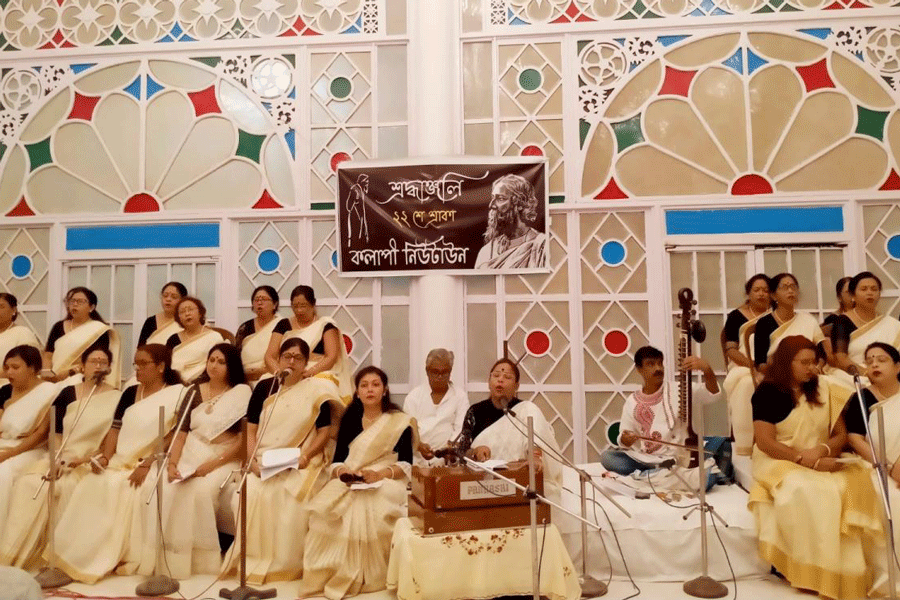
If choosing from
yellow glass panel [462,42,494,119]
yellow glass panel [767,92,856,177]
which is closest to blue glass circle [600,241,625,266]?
yellow glass panel [767,92,856,177]

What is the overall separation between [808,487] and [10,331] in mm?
5242

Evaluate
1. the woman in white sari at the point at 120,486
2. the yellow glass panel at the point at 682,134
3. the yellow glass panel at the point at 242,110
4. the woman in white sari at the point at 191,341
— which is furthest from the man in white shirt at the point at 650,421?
the yellow glass panel at the point at 242,110

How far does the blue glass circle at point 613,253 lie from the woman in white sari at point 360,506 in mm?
2492

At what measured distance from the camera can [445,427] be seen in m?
4.61

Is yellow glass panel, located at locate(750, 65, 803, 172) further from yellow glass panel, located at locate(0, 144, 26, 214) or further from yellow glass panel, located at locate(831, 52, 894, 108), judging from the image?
yellow glass panel, located at locate(0, 144, 26, 214)

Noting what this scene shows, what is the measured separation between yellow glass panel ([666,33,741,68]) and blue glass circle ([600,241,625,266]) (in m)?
1.53

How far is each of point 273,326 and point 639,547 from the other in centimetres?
288

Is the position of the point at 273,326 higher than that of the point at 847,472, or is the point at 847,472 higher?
the point at 273,326

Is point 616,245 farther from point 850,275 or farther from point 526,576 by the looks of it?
point 526,576

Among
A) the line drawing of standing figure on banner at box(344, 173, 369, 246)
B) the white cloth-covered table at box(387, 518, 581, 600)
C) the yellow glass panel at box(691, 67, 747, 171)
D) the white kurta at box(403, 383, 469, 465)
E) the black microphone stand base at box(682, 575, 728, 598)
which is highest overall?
the yellow glass panel at box(691, 67, 747, 171)

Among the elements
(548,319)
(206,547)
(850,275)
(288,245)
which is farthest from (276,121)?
(850,275)

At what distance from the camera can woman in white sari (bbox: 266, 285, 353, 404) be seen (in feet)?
17.0

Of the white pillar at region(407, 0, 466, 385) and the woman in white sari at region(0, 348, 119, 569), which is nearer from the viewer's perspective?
the woman in white sari at region(0, 348, 119, 569)

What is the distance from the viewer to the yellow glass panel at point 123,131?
638cm
